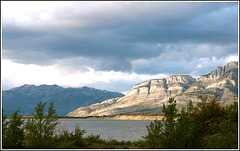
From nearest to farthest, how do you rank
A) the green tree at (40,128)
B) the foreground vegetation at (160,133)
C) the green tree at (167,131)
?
1. the green tree at (167,131)
2. the foreground vegetation at (160,133)
3. the green tree at (40,128)

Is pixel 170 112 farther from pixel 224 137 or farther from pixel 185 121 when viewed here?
pixel 224 137

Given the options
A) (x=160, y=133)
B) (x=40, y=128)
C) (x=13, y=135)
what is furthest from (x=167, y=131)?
Result: (x=13, y=135)

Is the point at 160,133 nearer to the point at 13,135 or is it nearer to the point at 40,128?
the point at 40,128

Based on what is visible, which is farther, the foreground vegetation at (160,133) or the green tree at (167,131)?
the foreground vegetation at (160,133)

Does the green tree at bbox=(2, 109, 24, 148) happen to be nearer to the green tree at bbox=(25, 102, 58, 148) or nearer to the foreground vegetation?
the foreground vegetation

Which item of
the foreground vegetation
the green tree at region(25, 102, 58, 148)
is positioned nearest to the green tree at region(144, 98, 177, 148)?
the foreground vegetation

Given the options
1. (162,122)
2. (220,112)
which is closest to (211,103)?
(220,112)

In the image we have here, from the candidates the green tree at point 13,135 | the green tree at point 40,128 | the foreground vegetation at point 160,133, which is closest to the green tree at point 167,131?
the foreground vegetation at point 160,133

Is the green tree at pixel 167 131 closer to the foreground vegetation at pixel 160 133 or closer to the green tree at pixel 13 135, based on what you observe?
the foreground vegetation at pixel 160 133

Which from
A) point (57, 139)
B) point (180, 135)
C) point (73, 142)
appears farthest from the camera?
A: point (57, 139)

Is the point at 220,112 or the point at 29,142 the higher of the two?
the point at 220,112

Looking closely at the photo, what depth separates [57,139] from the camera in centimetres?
2139

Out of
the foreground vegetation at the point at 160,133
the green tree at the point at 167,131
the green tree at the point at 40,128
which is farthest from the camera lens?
the green tree at the point at 40,128

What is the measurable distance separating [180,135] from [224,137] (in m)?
3.76
